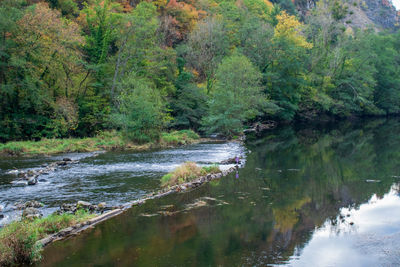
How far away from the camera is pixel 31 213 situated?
1505 centimetres

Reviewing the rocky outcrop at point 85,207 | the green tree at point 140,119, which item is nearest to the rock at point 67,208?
the rocky outcrop at point 85,207

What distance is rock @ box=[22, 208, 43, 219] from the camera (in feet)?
47.3

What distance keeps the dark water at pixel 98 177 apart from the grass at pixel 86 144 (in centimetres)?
262

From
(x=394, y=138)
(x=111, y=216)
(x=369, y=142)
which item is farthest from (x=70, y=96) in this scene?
(x=394, y=138)

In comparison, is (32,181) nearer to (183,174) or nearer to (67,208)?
(67,208)

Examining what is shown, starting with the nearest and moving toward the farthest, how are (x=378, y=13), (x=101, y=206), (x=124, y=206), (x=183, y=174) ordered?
(x=101, y=206), (x=124, y=206), (x=183, y=174), (x=378, y=13)

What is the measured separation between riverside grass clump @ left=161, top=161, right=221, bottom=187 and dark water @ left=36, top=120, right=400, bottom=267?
1301 mm

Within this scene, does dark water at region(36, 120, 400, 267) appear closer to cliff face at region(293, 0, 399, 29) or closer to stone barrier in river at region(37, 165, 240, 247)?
stone barrier in river at region(37, 165, 240, 247)

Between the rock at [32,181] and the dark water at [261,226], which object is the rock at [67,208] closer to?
the dark water at [261,226]

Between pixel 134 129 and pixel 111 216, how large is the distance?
22966mm

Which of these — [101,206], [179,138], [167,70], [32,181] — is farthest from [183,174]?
[167,70]

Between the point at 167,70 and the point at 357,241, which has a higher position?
the point at 167,70

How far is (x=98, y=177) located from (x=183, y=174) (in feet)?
18.3

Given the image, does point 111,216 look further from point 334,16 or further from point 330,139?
point 334,16
